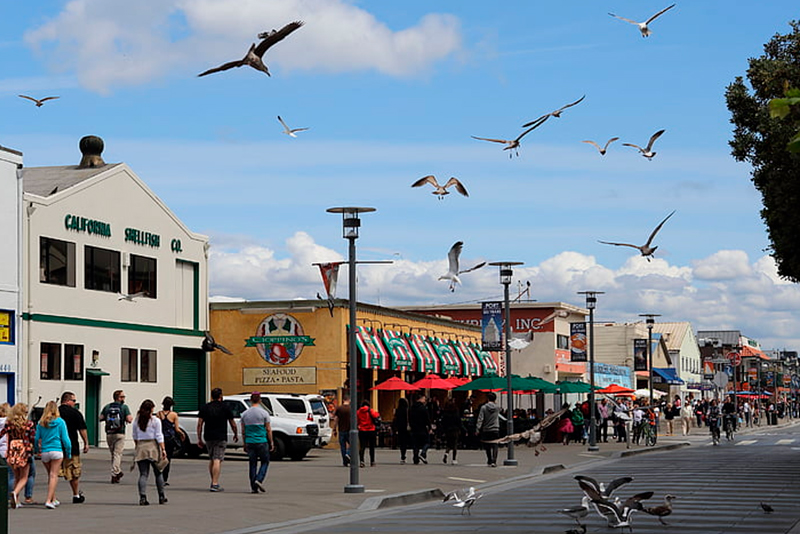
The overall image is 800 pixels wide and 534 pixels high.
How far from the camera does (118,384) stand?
127 ft

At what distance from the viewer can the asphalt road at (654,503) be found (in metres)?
16.2

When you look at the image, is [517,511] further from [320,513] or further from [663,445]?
[663,445]

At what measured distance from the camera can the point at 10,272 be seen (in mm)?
34188

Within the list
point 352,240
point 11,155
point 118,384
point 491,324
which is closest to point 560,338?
point 491,324

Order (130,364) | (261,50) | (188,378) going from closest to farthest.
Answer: (261,50)
(130,364)
(188,378)

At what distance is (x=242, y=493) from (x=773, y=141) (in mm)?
12328

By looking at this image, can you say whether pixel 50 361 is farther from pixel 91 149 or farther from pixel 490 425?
pixel 490 425

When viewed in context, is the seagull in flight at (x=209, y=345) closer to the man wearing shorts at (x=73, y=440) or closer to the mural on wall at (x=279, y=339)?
the mural on wall at (x=279, y=339)

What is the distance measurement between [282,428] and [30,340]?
25.1 feet

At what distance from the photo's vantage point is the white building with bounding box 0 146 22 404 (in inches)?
1329

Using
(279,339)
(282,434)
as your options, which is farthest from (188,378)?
(282,434)

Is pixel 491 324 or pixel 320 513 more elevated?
pixel 491 324

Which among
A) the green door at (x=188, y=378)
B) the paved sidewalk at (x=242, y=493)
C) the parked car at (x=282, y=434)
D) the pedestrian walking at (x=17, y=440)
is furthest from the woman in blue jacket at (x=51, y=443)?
the green door at (x=188, y=378)

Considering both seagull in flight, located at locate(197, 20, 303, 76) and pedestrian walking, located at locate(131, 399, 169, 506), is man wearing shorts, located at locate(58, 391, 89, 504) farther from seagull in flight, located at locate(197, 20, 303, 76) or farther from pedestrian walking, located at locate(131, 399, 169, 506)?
seagull in flight, located at locate(197, 20, 303, 76)
